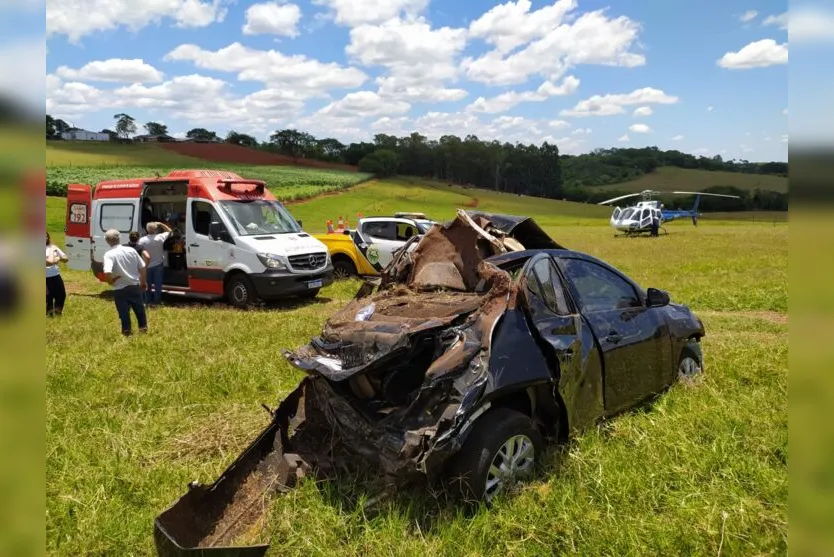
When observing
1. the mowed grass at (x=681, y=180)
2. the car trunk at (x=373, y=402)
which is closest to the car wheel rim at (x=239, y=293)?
the car trunk at (x=373, y=402)

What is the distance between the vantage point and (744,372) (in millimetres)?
5812

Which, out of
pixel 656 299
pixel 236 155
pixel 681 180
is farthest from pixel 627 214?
pixel 681 180

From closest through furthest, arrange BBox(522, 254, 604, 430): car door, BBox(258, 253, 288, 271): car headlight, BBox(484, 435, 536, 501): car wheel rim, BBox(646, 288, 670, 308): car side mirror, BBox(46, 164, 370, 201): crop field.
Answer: BBox(484, 435, 536, 501): car wheel rim → BBox(522, 254, 604, 430): car door → BBox(646, 288, 670, 308): car side mirror → BBox(258, 253, 288, 271): car headlight → BBox(46, 164, 370, 201): crop field

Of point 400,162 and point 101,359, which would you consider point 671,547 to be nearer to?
point 101,359

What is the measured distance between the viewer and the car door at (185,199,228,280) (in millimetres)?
11570

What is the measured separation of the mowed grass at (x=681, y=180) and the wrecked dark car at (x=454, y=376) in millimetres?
68290

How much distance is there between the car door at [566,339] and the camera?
12.9 feet

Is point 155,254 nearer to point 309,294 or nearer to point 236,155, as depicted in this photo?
point 309,294

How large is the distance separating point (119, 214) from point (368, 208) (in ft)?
140

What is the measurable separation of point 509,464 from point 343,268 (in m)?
11.6

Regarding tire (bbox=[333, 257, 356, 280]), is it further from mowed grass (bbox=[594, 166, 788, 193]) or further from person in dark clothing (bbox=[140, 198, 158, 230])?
mowed grass (bbox=[594, 166, 788, 193])

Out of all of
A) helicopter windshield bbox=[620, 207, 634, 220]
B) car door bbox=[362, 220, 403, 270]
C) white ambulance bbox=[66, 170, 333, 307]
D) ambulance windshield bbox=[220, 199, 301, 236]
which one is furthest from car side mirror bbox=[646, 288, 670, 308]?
A: helicopter windshield bbox=[620, 207, 634, 220]

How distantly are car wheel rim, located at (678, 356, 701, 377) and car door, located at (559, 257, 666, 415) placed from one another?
0.57 metres

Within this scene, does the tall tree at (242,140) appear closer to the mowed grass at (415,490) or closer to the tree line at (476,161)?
the tree line at (476,161)
